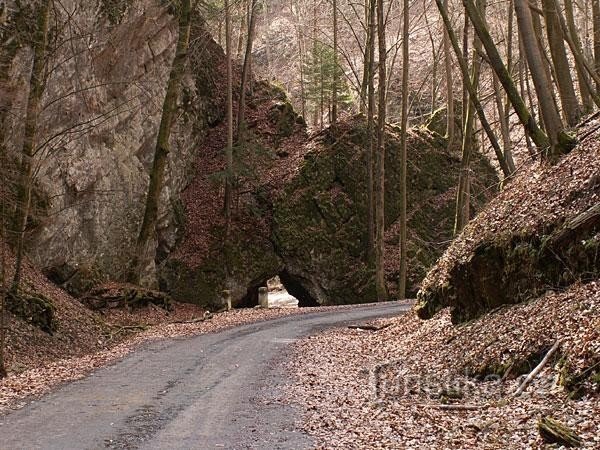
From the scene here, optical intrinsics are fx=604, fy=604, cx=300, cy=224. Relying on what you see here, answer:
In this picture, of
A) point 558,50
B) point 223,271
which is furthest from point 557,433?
point 223,271

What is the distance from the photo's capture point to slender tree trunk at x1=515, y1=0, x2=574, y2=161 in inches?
493

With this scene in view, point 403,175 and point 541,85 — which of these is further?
point 403,175

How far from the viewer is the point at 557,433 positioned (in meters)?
5.93

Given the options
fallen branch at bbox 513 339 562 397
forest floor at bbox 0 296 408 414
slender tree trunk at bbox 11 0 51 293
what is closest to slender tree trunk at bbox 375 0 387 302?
forest floor at bbox 0 296 408 414

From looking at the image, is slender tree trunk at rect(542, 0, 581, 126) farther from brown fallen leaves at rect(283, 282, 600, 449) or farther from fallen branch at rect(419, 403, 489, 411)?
fallen branch at rect(419, 403, 489, 411)

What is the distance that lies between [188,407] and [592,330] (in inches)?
219

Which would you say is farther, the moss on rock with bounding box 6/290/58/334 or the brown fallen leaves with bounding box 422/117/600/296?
the moss on rock with bounding box 6/290/58/334

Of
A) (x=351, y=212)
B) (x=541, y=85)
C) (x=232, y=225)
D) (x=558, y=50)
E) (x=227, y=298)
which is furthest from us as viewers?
(x=351, y=212)

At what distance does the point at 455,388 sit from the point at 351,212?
2145 centimetres

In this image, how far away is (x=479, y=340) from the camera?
10.6 metres

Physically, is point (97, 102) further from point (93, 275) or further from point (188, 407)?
point (188, 407)

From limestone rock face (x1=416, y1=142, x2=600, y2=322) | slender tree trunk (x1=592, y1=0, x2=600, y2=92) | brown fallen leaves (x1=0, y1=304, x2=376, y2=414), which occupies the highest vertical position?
slender tree trunk (x1=592, y1=0, x2=600, y2=92)

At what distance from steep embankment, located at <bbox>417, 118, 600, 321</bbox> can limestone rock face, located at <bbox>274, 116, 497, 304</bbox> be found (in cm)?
1404

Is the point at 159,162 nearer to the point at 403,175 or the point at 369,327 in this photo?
the point at 369,327
